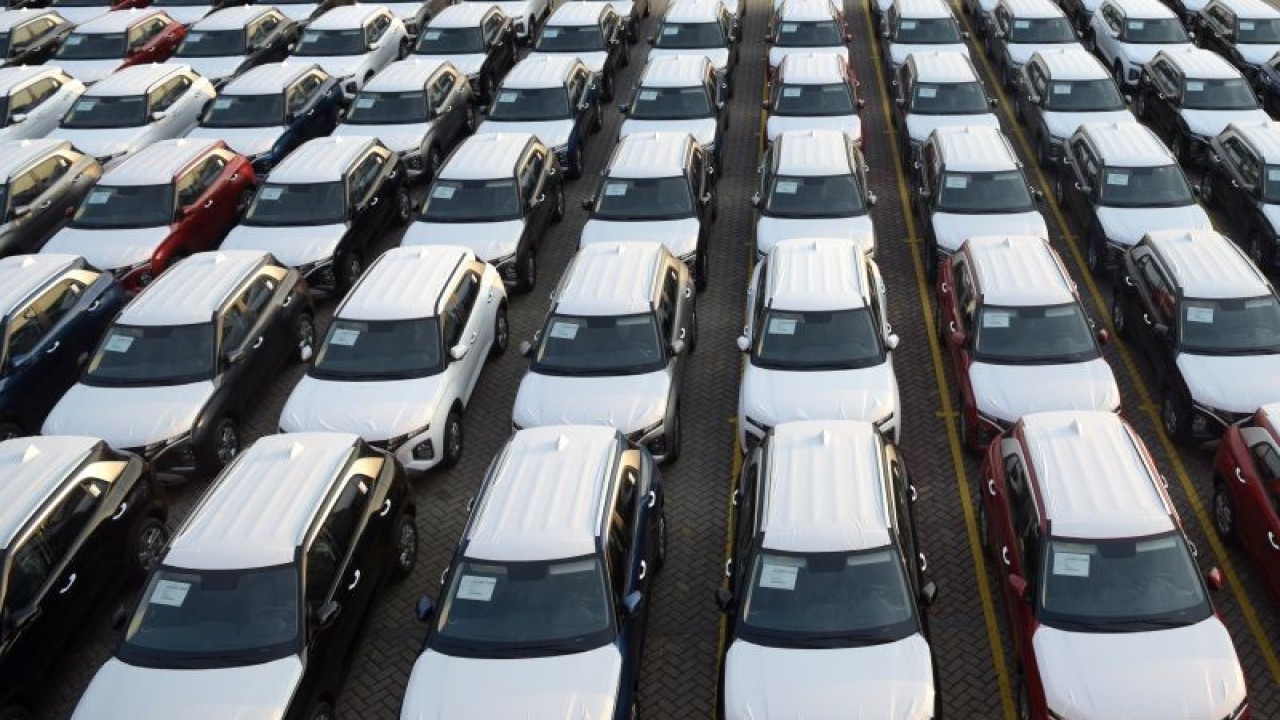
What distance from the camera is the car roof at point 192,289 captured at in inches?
530

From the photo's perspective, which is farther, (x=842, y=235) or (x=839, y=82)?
(x=839, y=82)

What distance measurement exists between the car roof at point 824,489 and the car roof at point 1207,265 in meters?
4.98

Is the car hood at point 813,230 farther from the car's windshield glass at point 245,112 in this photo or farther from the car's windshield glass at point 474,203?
the car's windshield glass at point 245,112

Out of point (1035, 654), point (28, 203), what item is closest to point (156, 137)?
point (28, 203)

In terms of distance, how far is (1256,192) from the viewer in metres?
16.4

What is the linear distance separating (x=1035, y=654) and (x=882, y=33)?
18603mm

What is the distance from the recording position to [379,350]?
13.1m

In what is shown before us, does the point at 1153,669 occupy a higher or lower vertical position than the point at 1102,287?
higher

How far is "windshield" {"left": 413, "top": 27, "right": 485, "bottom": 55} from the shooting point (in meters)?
24.0

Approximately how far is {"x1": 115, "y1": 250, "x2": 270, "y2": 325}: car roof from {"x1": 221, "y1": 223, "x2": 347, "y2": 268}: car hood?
111 centimetres

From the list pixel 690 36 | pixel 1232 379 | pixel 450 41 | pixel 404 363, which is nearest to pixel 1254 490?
pixel 1232 379

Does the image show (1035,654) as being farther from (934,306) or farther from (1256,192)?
(1256,192)

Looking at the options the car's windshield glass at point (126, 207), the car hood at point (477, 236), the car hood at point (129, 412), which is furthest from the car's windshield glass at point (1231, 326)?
the car's windshield glass at point (126, 207)

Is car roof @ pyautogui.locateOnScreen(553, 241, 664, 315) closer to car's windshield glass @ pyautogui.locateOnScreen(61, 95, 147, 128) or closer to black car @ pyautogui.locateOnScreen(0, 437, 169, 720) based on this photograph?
black car @ pyautogui.locateOnScreen(0, 437, 169, 720)
